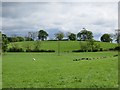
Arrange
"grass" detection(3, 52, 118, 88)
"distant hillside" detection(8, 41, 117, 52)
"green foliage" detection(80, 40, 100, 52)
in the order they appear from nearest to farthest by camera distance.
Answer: "grass" detection(3, 52, 118, 88)
"green foliage" detection(80, 40, 100, 52)
"distant hillside" detection(8, 41, 117, 52)

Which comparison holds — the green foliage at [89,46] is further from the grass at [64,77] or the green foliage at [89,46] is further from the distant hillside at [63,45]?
the grass at [64,77]

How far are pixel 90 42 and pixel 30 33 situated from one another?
50.4 meters

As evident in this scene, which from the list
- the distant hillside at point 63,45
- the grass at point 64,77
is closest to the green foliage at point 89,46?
the distant hillside at point 63,45

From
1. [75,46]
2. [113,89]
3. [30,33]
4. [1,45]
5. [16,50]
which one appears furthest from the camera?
[30,33]

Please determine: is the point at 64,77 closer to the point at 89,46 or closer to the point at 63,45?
the point at 89,46

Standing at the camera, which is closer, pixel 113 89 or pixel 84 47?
pixel 113 89

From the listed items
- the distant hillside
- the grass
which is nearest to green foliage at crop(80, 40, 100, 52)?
the distant hillside

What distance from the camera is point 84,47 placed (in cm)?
16600

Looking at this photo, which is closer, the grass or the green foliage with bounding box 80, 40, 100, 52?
the grass

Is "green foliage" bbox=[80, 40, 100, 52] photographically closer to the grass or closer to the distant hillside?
the distant hillside

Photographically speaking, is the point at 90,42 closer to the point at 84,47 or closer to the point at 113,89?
the point at 84,47

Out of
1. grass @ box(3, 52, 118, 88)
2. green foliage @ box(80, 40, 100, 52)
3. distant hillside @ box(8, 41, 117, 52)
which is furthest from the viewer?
distant hillside @ box(8, 41, 117, 52)

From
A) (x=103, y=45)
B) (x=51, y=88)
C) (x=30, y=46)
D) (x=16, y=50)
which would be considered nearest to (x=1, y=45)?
(x=16, y=50)

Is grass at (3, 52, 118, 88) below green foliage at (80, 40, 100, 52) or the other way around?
below
